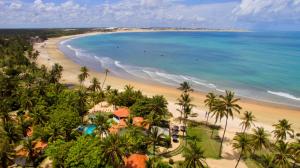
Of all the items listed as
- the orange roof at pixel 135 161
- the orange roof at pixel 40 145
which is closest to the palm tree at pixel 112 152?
the orange roof at pixel 135 161

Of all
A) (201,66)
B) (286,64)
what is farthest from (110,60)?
(286,64)

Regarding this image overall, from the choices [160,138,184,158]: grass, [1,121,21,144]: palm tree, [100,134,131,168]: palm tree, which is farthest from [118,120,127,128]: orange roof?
[1,121,21,144]: palm tree

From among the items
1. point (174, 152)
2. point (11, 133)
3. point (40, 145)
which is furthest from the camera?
point (174, 152)

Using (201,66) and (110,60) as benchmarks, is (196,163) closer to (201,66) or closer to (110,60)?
(201,66)

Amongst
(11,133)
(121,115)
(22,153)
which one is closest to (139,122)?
(121,115)

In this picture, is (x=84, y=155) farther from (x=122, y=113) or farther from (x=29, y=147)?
(x=122, y=113)

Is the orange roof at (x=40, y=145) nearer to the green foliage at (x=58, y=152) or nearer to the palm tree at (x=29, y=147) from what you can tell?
the palm tree at (x=29, y=147)

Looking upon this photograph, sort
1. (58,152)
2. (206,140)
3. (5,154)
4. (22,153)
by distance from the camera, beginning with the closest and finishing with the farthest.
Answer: (5,154), (58,152), (22,153), (206,140)
